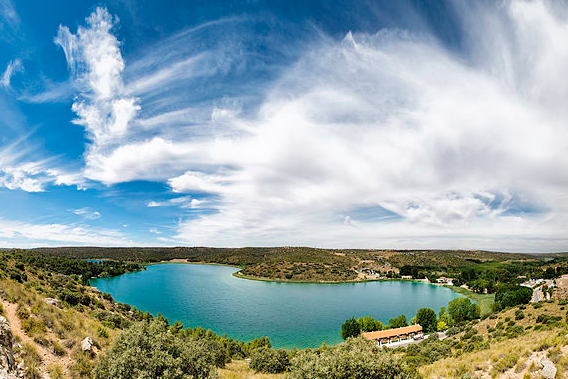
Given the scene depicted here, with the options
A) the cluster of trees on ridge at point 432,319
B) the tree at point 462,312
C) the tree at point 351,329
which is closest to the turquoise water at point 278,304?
the tree at point 351,329

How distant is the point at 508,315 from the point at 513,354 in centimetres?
3106

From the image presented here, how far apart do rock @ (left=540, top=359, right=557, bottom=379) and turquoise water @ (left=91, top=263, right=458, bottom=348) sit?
45779mm

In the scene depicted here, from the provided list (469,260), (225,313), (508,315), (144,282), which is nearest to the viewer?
(508,315)

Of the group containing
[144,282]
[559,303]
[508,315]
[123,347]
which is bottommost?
[144,282]

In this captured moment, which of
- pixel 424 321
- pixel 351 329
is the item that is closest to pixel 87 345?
pixel 351 329

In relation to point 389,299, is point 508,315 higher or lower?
higher

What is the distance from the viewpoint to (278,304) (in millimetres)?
87750

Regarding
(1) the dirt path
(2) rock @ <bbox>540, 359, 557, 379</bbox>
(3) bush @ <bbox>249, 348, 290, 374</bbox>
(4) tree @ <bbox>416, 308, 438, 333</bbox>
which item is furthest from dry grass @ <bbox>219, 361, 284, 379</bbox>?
(4) tree @ <bbox>416, 308, 438, 333</bbox>

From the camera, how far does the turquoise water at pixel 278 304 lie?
6309 centimetres

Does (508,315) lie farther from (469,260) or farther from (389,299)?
(469,260)

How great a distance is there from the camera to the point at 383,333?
54000 millimetres

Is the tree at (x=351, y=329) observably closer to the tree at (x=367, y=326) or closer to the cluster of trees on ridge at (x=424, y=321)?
the cluster of trees on ridge at (x=424, y=321)

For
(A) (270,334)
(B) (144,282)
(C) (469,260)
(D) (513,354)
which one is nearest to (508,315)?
(D) (513,354)

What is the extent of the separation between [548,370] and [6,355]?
78.5ft
